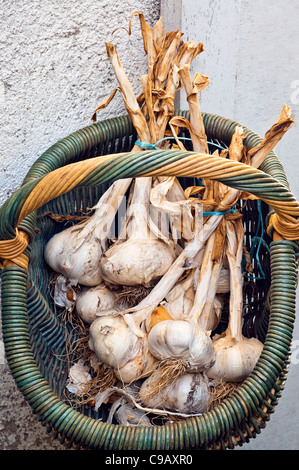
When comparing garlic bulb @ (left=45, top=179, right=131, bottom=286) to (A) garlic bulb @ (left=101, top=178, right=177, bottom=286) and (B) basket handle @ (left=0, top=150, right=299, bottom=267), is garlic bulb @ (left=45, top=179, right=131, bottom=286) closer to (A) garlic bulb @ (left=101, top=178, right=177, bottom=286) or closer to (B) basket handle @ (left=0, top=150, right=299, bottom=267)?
(A) garlic bulb @ (left=101, top=178, right=177, bottom=286)

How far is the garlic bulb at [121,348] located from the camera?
846mm

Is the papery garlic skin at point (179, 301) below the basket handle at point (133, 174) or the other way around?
below

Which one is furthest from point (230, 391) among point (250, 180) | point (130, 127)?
point (130, 127)

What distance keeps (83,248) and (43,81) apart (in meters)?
0.39

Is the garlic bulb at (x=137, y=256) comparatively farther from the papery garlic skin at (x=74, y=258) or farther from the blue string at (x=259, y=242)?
the blue string at (x=259, y=242)

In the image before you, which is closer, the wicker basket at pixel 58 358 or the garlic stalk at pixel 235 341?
the wicker basket at pixel 58 358

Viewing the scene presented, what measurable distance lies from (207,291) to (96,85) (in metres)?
0.53

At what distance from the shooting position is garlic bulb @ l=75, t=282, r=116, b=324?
94 centimetres

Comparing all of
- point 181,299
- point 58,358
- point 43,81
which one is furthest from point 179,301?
point 43,81

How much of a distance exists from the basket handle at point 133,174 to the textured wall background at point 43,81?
329 mm

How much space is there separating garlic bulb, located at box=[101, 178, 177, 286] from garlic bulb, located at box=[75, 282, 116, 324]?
3cm

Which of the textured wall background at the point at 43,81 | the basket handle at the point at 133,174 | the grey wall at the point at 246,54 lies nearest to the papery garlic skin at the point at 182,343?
the basket handle at the point at 133,174

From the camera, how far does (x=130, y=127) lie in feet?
3.52

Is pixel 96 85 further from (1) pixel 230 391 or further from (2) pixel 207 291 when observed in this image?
(1) pixel 230 391
